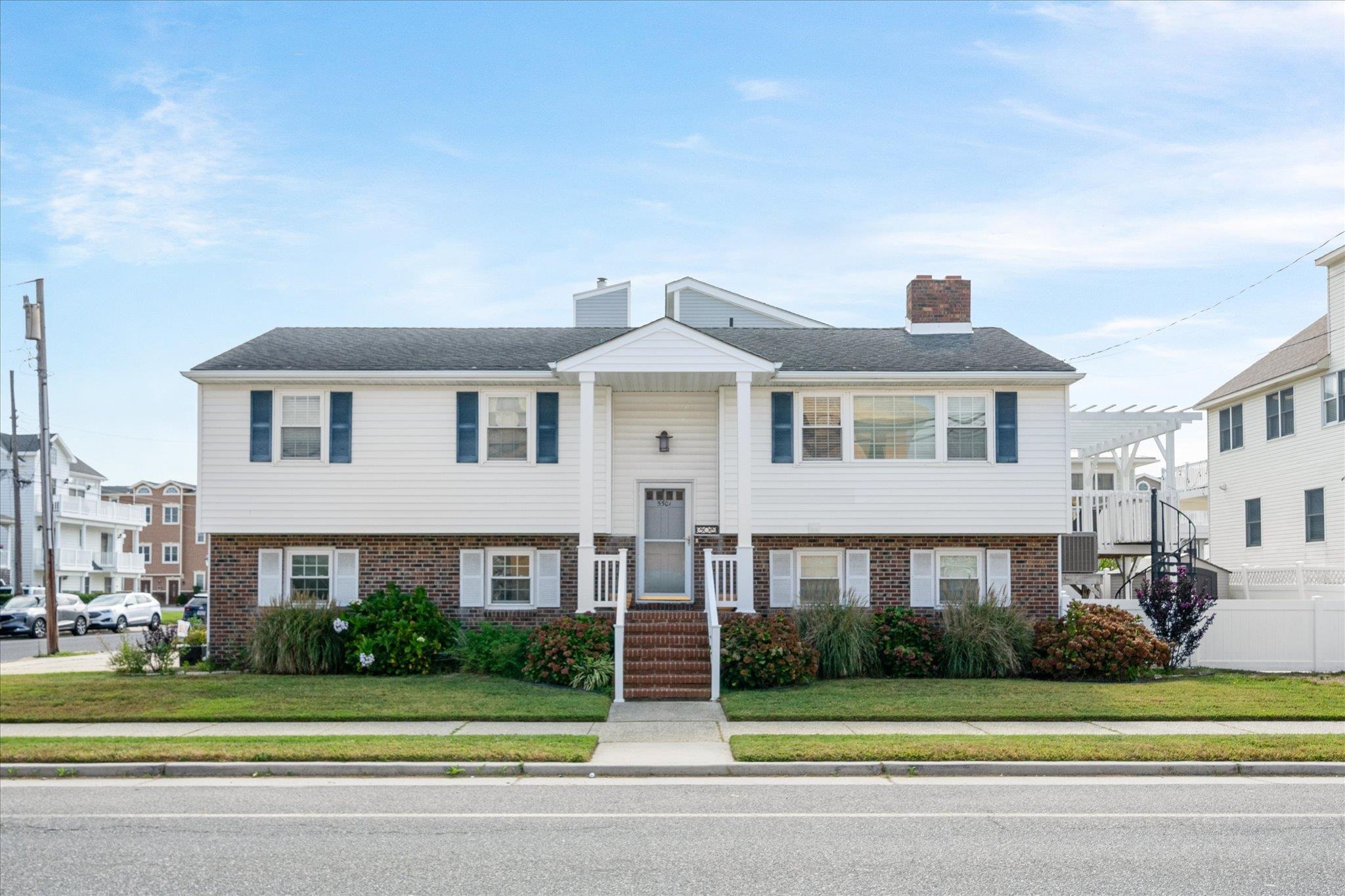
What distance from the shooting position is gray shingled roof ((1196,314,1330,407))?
28062 millimetres

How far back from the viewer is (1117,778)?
38.1ft

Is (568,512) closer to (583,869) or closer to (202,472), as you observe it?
(202,472)

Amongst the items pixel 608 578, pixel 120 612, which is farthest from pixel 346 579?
pixel 120 612

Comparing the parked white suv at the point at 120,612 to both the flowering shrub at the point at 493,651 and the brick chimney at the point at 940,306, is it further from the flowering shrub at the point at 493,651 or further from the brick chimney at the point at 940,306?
the brick chimney at the point at 940,306

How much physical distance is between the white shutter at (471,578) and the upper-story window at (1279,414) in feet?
65.0

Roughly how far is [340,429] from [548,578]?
4.52 metres

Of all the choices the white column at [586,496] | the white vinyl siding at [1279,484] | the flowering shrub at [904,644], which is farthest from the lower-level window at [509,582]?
the white vinyl siding at [1279,484]

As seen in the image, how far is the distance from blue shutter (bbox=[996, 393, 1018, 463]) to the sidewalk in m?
7.46

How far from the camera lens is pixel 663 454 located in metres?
22.0

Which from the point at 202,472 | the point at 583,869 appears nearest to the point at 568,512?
Answer: the point at 202,472

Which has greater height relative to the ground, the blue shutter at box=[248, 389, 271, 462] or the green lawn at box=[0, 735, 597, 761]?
the blue shutter at box=[248, 389, 271, 462]

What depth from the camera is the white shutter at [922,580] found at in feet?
70.9

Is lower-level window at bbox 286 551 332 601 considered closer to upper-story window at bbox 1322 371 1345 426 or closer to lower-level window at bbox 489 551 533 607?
lower-level window at bbox 489 551 533 607

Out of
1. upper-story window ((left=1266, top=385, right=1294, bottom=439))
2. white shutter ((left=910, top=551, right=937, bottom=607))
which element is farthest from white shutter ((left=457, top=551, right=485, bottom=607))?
upper-story window ((left=1266, top=385, right=1294, bottom=439))
